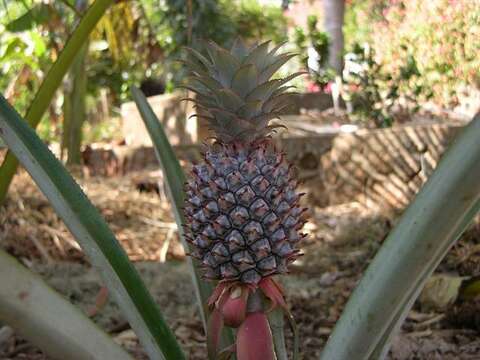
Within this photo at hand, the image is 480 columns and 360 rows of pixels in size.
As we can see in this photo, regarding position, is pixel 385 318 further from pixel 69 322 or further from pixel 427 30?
pixel 427 30

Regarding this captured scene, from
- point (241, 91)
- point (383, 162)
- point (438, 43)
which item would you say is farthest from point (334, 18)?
point (241, 91)

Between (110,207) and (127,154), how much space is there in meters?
1.24

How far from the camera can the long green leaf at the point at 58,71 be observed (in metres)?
1.31

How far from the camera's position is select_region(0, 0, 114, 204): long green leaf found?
1.31 metres

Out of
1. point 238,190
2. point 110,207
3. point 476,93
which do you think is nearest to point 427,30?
point 476,93

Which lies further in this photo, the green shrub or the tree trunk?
the tree trunk

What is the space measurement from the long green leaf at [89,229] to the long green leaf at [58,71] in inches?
17.4

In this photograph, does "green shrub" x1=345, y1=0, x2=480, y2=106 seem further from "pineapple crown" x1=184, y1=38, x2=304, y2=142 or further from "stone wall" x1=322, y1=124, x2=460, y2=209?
"pineapple crown" x1=184, y1=38, x2=304, y2=142

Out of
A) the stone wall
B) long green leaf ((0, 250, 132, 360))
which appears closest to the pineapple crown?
long green leaf ((0, 250, 132, 360))

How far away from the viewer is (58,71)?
1.39m

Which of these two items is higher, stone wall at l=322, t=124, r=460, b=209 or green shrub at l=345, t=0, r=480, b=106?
green shrub at l=345, t=0, r=480, b=106

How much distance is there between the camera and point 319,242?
3.05 meters

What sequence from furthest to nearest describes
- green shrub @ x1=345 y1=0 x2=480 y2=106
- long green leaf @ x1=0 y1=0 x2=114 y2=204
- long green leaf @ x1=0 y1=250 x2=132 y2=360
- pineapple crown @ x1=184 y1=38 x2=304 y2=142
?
green shrub @ x1=345 y1=0 x2=480 y2=106
long green leaf @ x1=0 y1=0 x2=114 y2=204
pineapple crown @ x1=184 y1=38 x2=304 y2=142
long green leaf @ x1=0 y1=250 x2=132 y2=360

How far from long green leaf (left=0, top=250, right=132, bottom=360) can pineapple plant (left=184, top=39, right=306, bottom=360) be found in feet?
0.84
